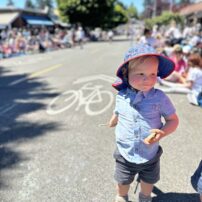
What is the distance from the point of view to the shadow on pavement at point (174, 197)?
138 inches

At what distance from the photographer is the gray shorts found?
116 inches

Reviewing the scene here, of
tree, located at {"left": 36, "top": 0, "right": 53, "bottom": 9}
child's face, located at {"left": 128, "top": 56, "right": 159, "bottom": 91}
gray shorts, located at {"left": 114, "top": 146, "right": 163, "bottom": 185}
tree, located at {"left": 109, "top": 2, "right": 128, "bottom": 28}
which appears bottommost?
tree, located at {"left": 36, "top": 0, "right": 53, "bottom": 9}

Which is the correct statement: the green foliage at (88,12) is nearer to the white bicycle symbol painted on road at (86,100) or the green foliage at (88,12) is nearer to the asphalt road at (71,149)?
the white bicycle symbol painted on road at (86,100)

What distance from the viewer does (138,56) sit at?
2617 millimetres

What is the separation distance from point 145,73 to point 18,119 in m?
4.32

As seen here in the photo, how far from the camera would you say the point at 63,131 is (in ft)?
18.7

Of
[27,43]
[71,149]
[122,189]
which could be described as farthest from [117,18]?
[122,189]

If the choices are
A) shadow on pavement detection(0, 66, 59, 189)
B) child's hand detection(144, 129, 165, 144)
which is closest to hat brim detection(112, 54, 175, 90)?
child's hand detection(144, 129, 165, 144)

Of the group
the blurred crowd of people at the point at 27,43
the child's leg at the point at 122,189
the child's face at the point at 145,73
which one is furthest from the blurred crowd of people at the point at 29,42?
the child's face at the point at 145,73

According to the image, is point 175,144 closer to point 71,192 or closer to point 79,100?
point 71,192

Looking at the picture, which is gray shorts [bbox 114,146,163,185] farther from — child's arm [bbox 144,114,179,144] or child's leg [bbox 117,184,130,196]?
child's arm [bbox 144,114,179,144]

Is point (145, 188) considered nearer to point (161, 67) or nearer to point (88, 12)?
point (161, 67)

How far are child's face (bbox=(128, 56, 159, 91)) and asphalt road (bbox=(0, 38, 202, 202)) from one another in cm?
85

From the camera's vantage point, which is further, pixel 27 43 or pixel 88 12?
pixel 88 12
